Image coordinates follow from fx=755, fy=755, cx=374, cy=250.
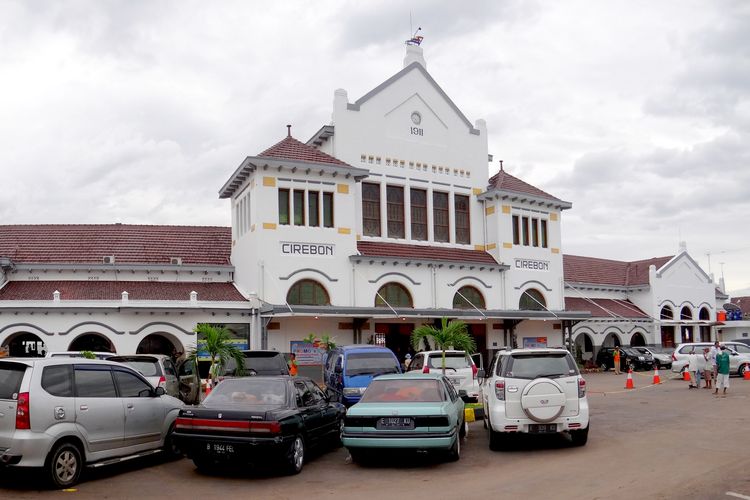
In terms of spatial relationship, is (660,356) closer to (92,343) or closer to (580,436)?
(92,343)

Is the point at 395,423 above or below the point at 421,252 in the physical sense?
below

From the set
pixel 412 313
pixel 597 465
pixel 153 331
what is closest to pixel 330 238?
pixel 412 313

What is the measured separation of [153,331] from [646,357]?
25.5 metres

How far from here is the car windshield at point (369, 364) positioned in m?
19.0

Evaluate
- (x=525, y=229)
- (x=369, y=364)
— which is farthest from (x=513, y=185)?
(x=369, y=364)

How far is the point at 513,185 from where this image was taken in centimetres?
3691

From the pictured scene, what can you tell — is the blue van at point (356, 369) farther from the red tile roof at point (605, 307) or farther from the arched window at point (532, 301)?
the red tile roof at point (605, 307)

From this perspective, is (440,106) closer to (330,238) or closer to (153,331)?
(330,238)

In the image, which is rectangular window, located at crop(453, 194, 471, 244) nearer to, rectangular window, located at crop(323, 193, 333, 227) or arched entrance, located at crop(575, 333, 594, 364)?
rectangular window, located at crop(323, 193, 333, 227)

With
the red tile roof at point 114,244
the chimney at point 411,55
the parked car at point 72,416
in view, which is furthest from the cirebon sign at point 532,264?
the parked car at point 72,416

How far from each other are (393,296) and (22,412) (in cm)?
2272

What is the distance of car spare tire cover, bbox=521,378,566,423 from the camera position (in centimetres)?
1295

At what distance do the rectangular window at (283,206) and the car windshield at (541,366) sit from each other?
17.6 m

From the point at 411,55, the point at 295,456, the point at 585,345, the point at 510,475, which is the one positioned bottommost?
the point at 510,475
